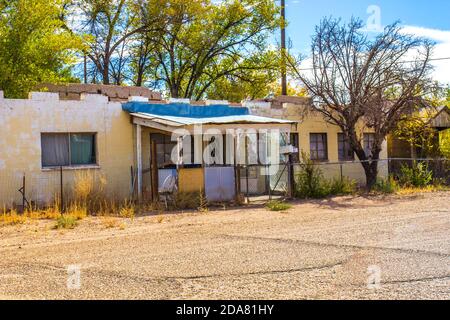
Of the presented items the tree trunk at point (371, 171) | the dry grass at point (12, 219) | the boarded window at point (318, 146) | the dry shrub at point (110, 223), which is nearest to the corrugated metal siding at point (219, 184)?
the dry shrub at point (110, 223)

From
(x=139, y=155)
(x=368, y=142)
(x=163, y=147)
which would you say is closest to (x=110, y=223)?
(x=139, y=155)

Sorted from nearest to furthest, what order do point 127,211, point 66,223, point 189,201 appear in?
1. point 66,223
2. point 127,211
3. point 189,201

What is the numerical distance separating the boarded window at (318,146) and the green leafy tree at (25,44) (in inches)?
432

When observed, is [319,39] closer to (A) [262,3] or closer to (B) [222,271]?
(A) [262,3]

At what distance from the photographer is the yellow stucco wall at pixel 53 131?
16.8 metres

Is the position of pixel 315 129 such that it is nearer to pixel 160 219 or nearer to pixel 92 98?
pixel 92 98

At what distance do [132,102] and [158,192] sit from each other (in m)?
3.45

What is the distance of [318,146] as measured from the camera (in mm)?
24781

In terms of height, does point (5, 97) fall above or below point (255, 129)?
above

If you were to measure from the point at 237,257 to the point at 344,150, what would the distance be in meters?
17.8

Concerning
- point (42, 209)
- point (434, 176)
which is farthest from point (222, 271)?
point (434, 176)

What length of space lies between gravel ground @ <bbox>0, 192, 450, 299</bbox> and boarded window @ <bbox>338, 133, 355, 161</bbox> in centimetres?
1088

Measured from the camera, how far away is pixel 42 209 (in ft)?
53.6

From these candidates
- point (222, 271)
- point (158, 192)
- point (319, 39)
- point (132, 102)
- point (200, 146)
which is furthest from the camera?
point (319, 39)
